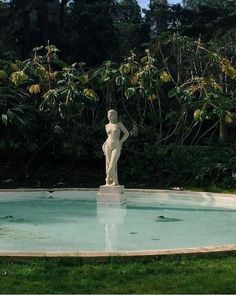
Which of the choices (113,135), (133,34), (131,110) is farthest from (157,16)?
(113,135)

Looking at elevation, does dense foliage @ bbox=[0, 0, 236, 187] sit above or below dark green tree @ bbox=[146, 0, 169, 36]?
below

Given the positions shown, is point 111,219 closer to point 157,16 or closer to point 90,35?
point 90,35

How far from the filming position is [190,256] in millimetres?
6457

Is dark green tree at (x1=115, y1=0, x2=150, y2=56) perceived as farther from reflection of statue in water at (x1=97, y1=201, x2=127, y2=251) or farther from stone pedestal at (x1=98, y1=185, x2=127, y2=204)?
reflection of statue in water at (x1=97, y1=201, x2=127, y2=251)

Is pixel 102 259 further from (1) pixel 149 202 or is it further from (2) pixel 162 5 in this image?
(2) pixel 162 5

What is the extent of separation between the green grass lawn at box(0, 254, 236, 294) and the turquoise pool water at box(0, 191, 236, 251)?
3.74 feet

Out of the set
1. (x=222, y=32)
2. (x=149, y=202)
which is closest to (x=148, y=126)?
(x=149, y=202)

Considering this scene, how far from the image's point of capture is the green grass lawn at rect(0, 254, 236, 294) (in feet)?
17.2

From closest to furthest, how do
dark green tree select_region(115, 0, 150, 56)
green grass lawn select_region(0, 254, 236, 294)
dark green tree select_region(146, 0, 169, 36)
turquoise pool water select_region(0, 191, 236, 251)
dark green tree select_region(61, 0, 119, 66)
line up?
green grass lawn select_region(0, 254, 236, 294) < turquoise pool water select_region(0, 191, 236, 251) < dark green tree select_region(61, 0, 119, 66) < dark green tree select_region(115, 0, 150, 56) < dark green tree select_region(146, 0, 169, 36)

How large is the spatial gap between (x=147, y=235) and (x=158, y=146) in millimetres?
9020

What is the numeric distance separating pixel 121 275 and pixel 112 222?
423cm

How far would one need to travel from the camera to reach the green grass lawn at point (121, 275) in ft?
17.2

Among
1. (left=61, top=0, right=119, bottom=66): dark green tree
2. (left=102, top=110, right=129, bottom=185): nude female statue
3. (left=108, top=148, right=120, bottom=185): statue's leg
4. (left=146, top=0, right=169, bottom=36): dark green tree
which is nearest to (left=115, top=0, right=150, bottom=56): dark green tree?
(left=146, top=0, right=169, bottom=36): dark green tree

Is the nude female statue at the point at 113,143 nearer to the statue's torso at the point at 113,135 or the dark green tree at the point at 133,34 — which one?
the statue's torso at the point at 113,135
